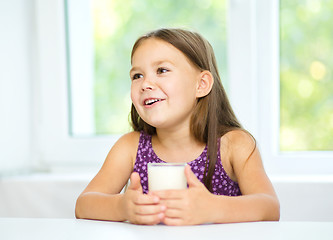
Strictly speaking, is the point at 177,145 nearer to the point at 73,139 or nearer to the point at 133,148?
the point at 133,148

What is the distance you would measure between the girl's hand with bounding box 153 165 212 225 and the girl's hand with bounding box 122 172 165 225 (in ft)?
0.04

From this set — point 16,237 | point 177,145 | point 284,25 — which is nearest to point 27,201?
point 177,145

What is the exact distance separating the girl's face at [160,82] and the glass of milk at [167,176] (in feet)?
1.10

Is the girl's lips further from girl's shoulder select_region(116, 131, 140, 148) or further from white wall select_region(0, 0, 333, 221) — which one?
white wall select_region(0, 0, 333, 221)

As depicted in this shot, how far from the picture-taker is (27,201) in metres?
1.65

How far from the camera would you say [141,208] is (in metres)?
0.87

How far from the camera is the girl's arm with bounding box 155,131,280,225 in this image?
856mm

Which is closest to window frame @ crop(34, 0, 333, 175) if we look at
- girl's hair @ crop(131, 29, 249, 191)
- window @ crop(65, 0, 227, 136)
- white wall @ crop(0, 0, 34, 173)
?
window @ crop(65, 0, 227, 136)

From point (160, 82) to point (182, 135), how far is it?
0.69ft

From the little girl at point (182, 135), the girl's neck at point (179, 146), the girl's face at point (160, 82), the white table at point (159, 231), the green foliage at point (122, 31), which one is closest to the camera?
→ the white table at point (159, 231)

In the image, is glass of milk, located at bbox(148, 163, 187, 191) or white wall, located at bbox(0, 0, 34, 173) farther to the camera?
white wall, located at bbox(0, 0, 34, 173)

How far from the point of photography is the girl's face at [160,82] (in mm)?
1188

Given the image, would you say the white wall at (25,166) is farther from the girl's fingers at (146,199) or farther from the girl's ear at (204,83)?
the girl's fingers at (146,199)

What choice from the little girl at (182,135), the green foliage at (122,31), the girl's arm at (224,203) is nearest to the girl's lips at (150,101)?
the little girl at (182,135)
